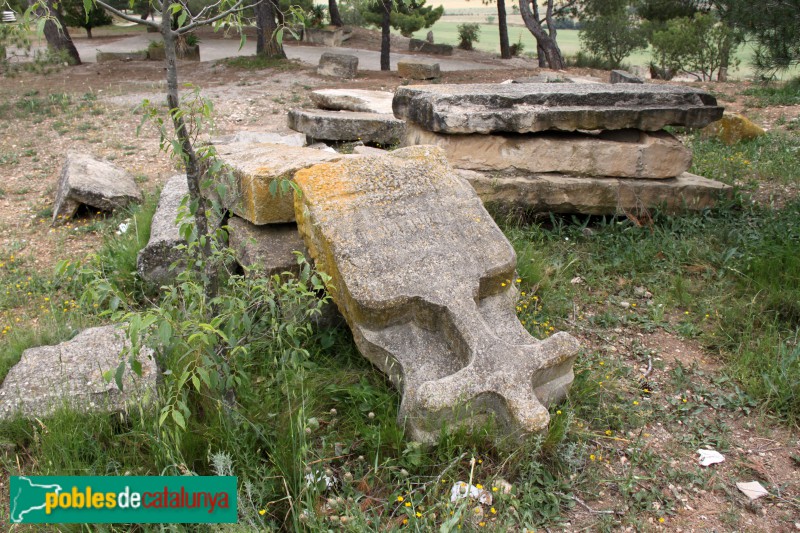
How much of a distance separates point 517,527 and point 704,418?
1.33 meters

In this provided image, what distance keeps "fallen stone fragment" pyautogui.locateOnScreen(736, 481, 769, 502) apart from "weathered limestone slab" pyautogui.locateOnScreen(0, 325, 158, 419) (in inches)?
101

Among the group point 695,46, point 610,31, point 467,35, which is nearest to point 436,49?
point 467,35

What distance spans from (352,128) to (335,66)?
7.46m

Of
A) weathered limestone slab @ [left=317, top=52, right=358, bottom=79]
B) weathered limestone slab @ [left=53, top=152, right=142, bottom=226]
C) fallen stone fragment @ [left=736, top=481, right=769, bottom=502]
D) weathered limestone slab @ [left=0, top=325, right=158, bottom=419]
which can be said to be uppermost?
weathered limestone slab @ [left=317, top=52, right=358, bottom=79]

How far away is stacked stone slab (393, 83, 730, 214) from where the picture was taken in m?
4.96

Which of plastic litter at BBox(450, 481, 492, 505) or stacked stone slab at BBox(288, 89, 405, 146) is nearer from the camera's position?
plastic litter at BBox(450, 481, 492, 505)

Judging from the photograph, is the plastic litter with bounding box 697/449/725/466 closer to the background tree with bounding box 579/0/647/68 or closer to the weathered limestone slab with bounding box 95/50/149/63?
the weathered limestone slab with bounding box 95/50/149/63

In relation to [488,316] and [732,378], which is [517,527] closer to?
[488,316]

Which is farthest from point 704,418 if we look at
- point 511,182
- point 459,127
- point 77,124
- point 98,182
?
point 77,124

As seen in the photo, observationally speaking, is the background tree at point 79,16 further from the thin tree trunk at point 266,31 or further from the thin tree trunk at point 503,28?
the thin tree trunk at point 503,28

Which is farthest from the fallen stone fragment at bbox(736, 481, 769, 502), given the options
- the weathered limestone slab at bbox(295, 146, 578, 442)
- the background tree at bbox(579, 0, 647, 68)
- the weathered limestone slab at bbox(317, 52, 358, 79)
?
the background tree at bbox(579, 0, 647, 68)

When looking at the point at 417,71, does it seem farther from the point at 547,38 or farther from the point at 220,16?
A: the point at 220,16

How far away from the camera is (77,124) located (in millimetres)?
8828

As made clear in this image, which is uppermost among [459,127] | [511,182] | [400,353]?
[459,127]
